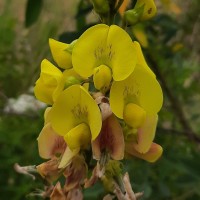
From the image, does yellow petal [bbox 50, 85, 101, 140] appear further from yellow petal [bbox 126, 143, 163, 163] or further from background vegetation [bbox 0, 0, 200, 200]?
background vegetation [bbox 0, 0, 200, 200]

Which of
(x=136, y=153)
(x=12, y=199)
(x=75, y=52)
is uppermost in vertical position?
(x=75, y=52)

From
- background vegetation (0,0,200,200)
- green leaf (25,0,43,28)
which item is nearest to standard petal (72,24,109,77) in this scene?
background vegetation (0,0,200,200)

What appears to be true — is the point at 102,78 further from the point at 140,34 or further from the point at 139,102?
the point at 140,34

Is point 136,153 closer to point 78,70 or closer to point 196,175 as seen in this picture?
point 78,70

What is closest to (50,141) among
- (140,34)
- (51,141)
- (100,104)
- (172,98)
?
(51,141)

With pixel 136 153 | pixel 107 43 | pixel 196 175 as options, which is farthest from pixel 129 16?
pixel 196 175

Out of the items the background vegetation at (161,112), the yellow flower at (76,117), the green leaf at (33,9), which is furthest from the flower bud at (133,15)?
the green leaf at (33,9)

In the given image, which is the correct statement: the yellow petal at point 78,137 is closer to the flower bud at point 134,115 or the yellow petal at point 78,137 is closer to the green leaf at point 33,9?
the flower bud at point 134,115
